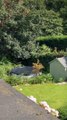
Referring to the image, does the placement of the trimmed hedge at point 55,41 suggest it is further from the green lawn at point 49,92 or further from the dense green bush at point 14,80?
the green lawn at point 49,92

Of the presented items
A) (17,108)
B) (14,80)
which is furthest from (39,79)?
(17,108)

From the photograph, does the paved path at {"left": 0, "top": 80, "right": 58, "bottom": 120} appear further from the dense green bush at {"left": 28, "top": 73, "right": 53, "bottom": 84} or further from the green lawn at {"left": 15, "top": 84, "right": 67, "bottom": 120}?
the dense green bush at {"left": 28, "top": 73, "right": 53, "bottom": 84}

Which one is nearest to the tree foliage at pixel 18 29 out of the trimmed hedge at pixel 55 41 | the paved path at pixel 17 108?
the trimmed hedge at pixel 55 41

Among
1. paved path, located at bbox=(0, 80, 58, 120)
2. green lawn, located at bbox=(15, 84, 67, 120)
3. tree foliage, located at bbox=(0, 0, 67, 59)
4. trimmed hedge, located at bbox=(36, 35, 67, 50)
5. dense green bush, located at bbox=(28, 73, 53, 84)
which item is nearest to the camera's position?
paved path, located at bbox=(0, 80, 58, 120)

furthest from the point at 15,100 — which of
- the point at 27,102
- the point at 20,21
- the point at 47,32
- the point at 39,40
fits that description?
the point at 47,32

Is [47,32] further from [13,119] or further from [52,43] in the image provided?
[13,119]

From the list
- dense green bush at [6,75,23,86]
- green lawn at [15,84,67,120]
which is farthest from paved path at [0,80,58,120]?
dense green bush at [6,75,23,86]
